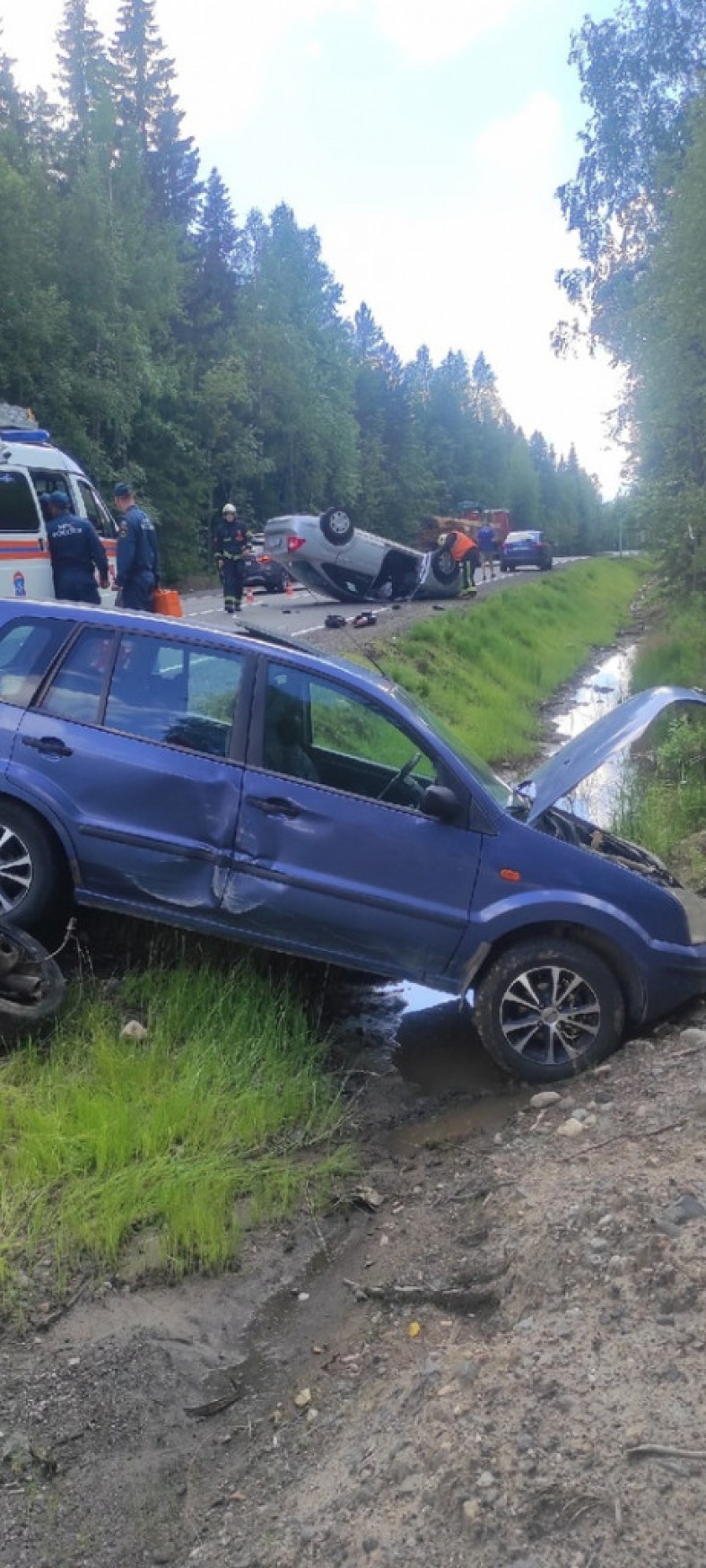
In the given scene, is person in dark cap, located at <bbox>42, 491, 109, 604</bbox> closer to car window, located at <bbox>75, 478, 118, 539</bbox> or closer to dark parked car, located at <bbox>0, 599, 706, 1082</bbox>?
car window, located at <bbox>75, 478, 118, 539</bbox>

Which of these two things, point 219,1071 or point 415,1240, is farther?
point 219,1071

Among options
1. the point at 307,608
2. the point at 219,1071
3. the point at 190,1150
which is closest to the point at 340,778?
the point at 219,1071

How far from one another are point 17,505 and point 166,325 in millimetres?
28574

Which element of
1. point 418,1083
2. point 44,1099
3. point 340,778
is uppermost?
point 340,778

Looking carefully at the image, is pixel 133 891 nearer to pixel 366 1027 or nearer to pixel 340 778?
pixel 340 778

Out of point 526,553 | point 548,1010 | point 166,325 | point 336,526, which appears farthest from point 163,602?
point 526,553

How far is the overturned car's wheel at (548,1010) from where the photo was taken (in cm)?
520

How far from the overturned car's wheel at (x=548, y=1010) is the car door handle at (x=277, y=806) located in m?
1.12

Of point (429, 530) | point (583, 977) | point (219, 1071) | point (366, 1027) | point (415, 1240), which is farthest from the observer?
point (429, 530)

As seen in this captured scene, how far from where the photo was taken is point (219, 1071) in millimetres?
4891

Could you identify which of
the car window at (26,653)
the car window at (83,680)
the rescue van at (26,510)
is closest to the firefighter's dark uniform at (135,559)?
the rescue van at (26,510)

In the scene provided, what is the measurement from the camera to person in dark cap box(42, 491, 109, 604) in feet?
35.8

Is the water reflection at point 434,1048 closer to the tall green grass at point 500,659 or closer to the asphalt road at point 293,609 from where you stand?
the tall green grass at point 500,659

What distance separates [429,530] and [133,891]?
44.3 metres
